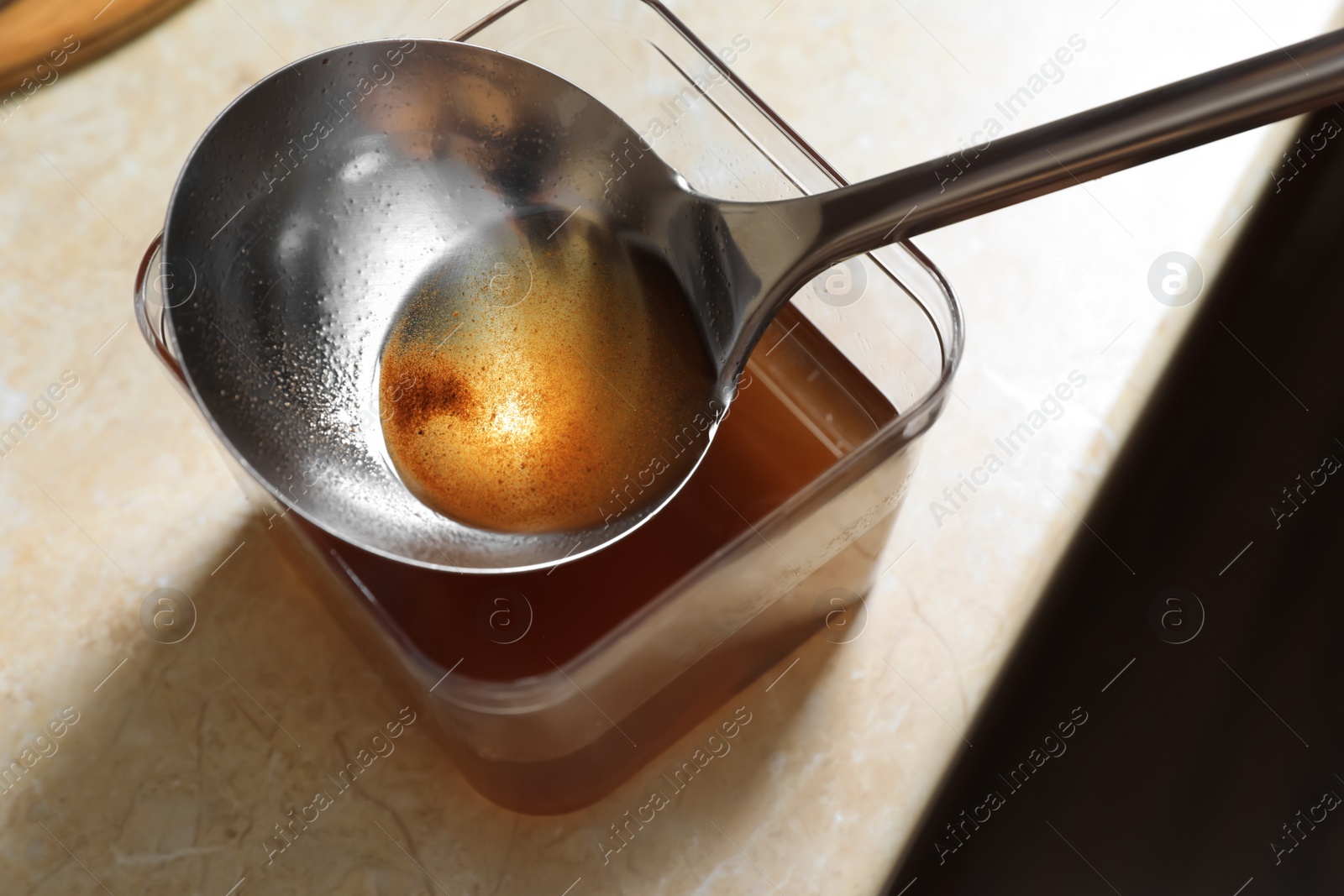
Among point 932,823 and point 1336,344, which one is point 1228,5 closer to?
point 1336,344

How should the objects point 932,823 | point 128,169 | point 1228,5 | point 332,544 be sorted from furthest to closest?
point 1228,5, point 128,169, point 932,823, point 332,544

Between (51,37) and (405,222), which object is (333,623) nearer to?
(405,222)

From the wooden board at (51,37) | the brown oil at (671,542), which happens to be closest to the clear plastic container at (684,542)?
the brown oil at (671,542)

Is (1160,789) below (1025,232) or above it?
below

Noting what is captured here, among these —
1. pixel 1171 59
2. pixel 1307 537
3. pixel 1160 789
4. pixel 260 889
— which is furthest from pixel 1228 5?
pixel 260 889

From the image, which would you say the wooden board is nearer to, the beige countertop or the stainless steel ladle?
the beige countertop

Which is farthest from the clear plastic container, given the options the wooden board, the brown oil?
the wooden board

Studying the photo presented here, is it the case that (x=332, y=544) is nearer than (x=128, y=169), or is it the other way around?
(x=332, y=544)

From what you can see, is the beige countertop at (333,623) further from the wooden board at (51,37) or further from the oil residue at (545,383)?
the oil residue at (545,383)
